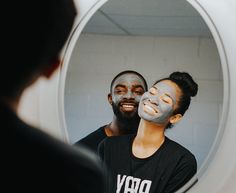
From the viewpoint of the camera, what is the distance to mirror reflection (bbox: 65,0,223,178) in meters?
1.62

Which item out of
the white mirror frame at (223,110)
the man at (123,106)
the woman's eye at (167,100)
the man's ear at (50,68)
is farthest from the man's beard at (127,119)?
the man's ear at (50,68)

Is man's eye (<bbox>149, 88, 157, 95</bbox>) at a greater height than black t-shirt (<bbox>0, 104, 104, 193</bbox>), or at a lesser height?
greater

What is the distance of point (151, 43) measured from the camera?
168cm

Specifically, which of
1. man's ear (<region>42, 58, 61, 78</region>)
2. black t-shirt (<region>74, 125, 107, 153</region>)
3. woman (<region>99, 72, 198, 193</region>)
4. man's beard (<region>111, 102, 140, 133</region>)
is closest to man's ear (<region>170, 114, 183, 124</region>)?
woman (<region>99, 72, 198, 193</region>)

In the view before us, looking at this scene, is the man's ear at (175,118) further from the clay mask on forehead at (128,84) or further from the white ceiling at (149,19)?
the white ceiling at (149,19)

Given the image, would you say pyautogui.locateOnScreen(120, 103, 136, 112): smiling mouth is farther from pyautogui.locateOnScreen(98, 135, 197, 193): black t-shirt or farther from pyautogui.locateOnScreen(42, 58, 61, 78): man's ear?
pyautogui.locateOnScreen(42, 58, 61, 78): man's ear

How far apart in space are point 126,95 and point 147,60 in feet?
0.44

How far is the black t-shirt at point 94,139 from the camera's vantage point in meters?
1.70

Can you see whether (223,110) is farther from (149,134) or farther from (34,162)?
(34,162)

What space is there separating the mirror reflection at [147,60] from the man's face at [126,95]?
25 mm

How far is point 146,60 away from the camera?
1.68 m

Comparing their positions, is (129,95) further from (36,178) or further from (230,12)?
(36,178)

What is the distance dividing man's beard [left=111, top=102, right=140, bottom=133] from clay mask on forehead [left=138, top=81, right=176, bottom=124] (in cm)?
3

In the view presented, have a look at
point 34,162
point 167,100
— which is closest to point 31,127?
point 34,162
